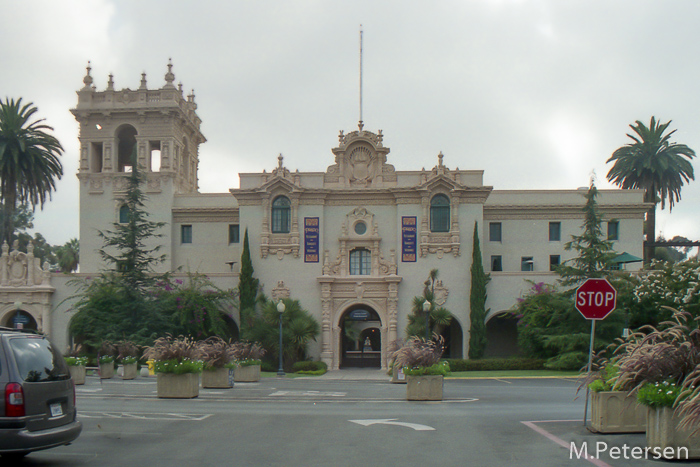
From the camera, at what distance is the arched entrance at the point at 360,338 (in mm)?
45531

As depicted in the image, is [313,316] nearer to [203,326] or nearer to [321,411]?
[203,326]

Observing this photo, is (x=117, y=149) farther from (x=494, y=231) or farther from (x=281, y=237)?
(x=494, y=231)

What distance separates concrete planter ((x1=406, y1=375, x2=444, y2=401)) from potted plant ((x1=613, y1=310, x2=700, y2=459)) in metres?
8.80

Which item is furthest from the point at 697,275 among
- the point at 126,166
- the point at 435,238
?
the point at 126,166

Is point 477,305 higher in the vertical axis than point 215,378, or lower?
higher

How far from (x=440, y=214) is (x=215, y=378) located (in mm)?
23239

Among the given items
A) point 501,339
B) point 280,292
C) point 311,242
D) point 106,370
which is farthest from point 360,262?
point 106,370

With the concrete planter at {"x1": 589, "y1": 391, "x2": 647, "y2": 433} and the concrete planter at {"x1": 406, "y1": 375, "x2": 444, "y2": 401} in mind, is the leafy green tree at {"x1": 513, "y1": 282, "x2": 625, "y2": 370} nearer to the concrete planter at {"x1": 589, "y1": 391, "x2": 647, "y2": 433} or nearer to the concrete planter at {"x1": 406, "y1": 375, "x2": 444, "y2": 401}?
the concrete planter at {"x1": 406, "y1": 375, "x2": 444, "y2": 401}

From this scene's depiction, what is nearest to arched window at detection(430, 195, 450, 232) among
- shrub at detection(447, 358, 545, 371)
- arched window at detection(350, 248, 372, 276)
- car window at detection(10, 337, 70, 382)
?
arched window at detection(350, 248, 372, 276)

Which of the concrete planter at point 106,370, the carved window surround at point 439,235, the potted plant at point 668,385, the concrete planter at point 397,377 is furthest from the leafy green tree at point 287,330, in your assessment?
the potted plant at point 668,385

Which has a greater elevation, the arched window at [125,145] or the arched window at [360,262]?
the arched window at [125,145]

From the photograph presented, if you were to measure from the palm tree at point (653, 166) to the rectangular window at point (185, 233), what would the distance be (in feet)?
118

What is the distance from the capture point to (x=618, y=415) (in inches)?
516

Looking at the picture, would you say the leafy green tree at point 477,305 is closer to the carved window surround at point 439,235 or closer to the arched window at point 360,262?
the carved window surround at point 439,235
